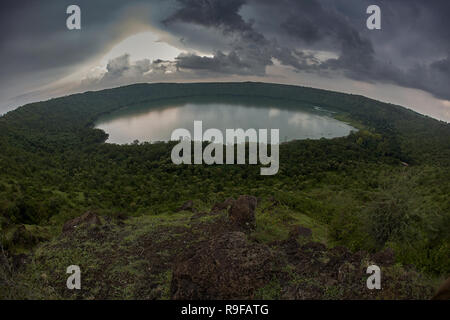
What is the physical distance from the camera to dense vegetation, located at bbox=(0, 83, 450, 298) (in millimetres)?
14062

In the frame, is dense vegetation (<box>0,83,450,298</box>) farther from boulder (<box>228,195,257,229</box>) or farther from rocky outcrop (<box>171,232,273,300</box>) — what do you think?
rocky outcrop (<box>171,232,273,300</box>)

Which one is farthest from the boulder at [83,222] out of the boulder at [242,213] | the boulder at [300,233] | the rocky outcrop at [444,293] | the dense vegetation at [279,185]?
the rocky outcrop at [444,293]

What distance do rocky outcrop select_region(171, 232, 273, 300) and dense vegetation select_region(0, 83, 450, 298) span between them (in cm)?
522

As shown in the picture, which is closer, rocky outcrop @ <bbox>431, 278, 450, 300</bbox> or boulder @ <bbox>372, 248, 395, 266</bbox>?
rocky outcrop @ <bbox>431, 278, 450, 300</bbox>

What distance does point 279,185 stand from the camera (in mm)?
39000

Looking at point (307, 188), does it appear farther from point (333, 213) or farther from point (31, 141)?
point (31, 141)

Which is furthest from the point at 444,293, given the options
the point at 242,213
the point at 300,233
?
the point at 242,213

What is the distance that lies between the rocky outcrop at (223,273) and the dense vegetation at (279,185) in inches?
206

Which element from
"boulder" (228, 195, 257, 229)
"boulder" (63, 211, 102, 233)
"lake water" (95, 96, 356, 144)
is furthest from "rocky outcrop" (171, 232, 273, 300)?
"lake water" (95, 96, 356, 144)

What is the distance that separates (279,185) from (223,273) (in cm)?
3143

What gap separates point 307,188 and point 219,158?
19.2 meters
